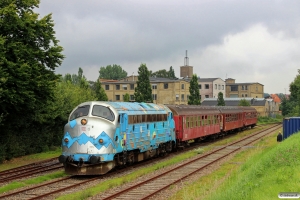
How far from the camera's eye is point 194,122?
119 feet

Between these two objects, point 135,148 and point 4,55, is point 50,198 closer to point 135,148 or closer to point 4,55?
point 135,148

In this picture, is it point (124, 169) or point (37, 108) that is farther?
point (37, 108)

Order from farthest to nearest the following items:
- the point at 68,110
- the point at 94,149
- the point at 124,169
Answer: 1. the point at 68,110
2. the point at 124,169
3. the point at 94,149

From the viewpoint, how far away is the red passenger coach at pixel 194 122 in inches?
1289

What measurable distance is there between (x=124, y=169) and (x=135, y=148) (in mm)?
1329

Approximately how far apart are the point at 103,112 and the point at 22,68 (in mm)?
7198

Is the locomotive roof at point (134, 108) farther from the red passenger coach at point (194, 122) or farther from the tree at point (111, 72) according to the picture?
the tree at point (111, 72)

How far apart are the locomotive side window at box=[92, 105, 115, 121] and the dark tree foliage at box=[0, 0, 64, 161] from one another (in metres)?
6.37

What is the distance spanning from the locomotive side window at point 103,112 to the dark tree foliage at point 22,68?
6.37 m

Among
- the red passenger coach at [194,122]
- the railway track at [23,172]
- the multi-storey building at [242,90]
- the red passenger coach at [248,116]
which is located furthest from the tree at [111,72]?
the railway track at [23,172]

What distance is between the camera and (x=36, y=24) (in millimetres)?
27391

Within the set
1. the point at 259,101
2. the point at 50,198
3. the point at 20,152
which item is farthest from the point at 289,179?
the point at 259,101

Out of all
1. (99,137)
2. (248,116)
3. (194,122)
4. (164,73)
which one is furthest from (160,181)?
(164,73)

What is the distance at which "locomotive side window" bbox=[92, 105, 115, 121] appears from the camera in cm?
2069
